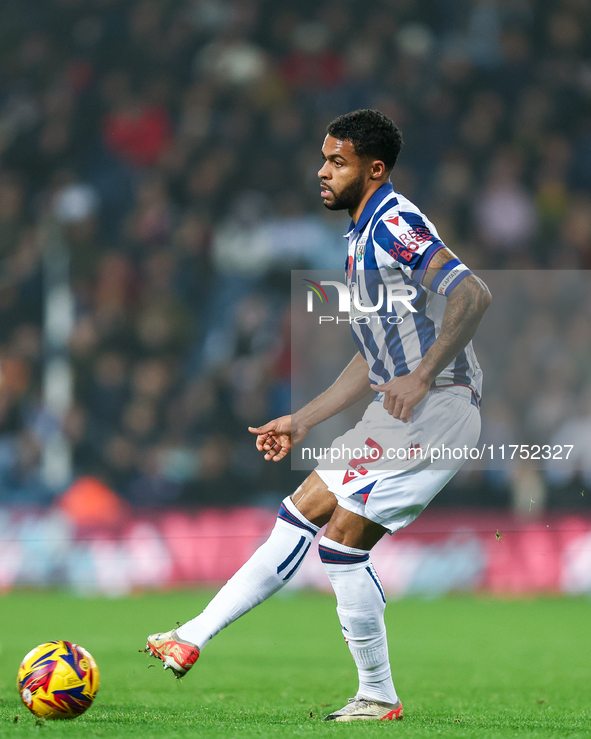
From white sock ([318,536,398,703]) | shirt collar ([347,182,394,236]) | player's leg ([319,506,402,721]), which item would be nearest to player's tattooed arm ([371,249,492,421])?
shirt collar ([347,182,394,236])

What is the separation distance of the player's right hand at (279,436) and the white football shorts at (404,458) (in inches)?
9.9

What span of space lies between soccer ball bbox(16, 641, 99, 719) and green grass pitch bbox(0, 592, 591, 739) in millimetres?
67

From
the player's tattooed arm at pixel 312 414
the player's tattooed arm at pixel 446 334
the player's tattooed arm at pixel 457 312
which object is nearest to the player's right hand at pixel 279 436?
the player's tattooed arm at pixel 312 414

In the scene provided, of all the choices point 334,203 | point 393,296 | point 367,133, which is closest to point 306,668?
point 393,296

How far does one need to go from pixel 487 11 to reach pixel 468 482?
22.4 ft

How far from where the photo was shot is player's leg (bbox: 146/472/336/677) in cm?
398

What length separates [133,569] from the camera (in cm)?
1102

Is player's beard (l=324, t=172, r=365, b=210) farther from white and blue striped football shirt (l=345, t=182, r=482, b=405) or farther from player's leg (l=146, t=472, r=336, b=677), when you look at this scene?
player's leg (l=146, t=472, r=336, b=677)

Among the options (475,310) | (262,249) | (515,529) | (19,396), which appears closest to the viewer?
(475,310)

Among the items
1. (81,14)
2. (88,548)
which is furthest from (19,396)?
(81,14)

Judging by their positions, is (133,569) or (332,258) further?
(332,258)

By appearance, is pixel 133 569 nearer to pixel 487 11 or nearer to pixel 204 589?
pixel 204 589

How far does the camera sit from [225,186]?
1323 cm

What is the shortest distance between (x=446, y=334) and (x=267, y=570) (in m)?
1.13
